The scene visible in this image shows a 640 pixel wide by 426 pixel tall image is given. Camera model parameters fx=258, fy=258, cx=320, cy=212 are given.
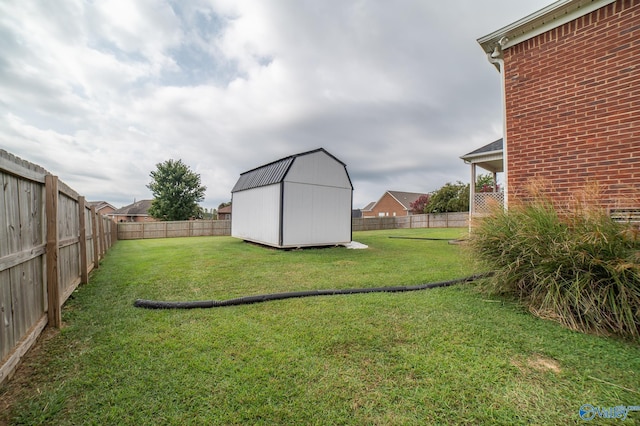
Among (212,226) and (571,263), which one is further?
(212,226)

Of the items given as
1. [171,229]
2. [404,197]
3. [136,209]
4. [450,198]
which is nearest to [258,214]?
[171,229]

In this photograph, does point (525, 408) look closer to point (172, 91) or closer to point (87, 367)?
point (87, 367)

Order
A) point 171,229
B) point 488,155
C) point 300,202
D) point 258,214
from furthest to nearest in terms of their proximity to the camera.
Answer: point 171,229 → point 258,214 → point 488,155 → point 300,202

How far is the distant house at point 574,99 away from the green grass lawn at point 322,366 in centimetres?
251

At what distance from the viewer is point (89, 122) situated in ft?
28.8

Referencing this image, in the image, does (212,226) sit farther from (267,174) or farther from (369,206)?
(369,206)

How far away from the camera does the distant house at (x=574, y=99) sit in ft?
11.8

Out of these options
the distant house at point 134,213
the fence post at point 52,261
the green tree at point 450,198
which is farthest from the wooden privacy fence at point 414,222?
the distant house at point 134,213

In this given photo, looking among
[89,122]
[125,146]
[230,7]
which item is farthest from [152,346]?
[125,146]

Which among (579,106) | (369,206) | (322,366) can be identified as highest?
(579,106)

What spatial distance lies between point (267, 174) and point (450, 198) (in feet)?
72.9

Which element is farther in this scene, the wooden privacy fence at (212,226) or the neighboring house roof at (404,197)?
the neighboring house roof at (404,197)

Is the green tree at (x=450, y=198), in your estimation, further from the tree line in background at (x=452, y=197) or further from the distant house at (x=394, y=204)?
the distant house at (x=394, y=204)

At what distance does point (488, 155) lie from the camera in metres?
9.28
